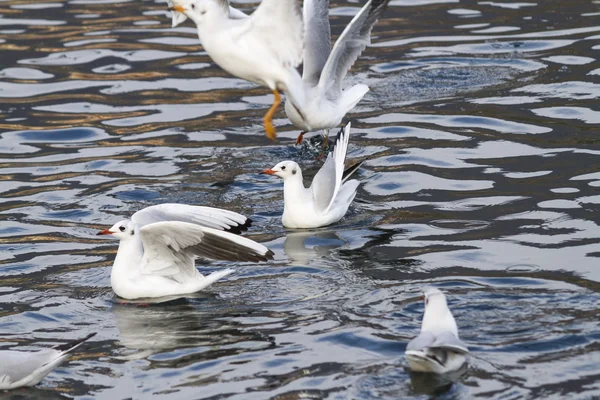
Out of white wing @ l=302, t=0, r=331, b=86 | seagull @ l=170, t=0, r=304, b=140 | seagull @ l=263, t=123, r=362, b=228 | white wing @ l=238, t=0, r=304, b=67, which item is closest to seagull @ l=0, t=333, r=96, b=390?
seagull @ l=263, t=123, r=362, b=228

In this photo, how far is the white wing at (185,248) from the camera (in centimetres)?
897

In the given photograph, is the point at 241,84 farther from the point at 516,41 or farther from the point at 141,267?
the point at 141,267

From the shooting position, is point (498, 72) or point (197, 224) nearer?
point (197, 224)

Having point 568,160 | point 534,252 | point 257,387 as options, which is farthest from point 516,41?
point 257,387

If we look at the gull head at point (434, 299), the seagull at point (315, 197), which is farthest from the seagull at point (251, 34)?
the gull head at point (434, 299)

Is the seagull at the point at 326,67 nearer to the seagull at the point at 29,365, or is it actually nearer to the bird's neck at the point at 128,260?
the bird's neck at the point at 128,260

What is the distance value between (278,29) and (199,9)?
2.47 ft

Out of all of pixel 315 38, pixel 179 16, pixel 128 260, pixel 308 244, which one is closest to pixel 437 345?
pixel 128 260

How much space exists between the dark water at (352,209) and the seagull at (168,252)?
20 centimetres

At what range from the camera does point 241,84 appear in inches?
648

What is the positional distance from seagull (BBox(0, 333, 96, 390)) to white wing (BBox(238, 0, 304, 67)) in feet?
13.3

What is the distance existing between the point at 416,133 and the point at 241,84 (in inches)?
144

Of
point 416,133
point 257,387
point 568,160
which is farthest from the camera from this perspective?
point 416,133

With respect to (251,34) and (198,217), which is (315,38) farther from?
(198,217)
